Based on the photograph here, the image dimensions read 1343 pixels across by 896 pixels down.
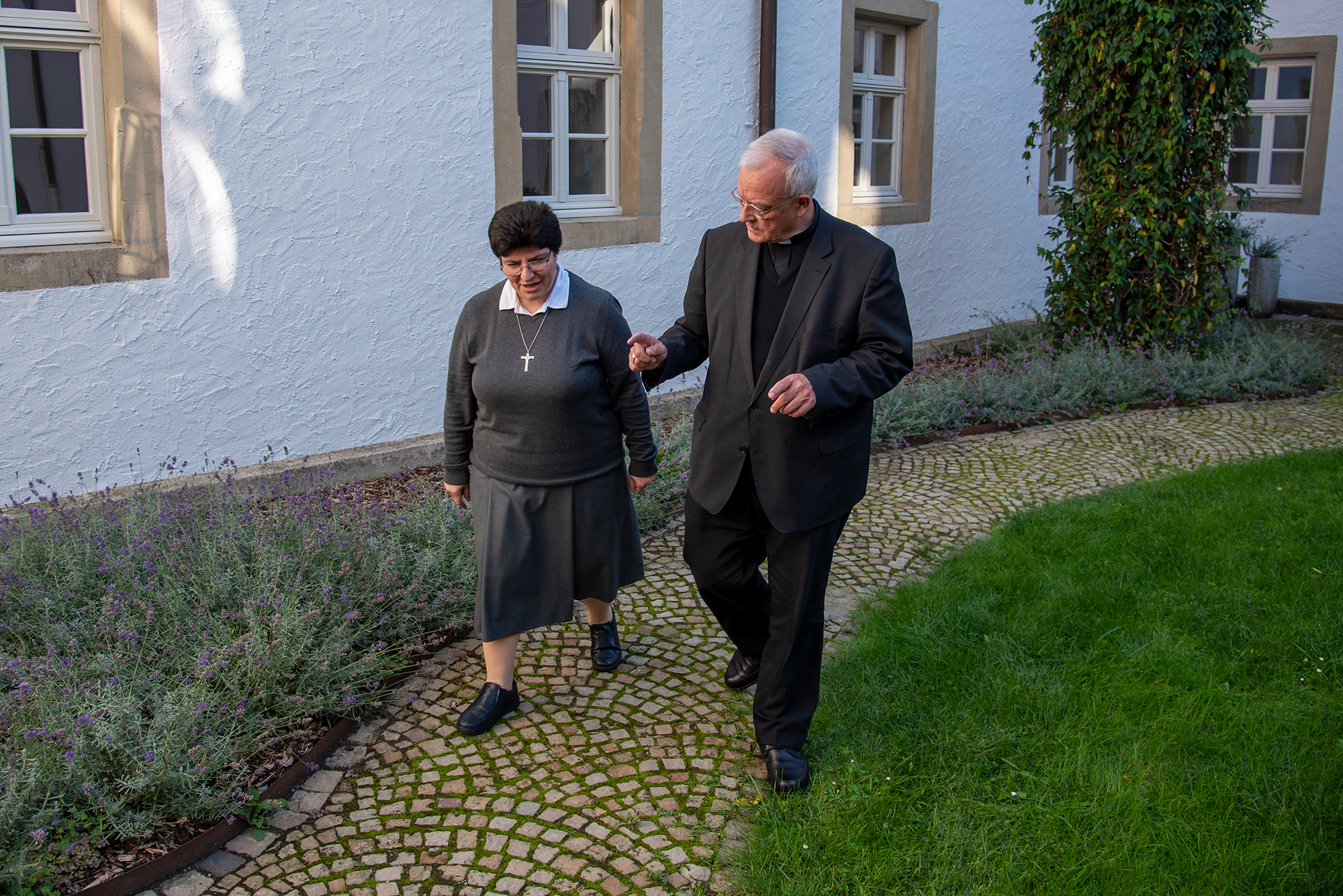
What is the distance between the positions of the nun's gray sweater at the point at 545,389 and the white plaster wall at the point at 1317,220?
1323 cm

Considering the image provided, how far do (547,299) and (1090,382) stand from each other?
6.06 meters

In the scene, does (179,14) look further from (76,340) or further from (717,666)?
(717,666)

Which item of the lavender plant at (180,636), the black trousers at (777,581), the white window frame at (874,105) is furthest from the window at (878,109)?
the black trousers at (777,581)

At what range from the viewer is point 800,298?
316 cm

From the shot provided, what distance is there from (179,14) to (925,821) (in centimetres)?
487

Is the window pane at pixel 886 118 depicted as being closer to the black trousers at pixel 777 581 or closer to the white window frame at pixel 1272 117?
the white window frame at pixel 1272 117

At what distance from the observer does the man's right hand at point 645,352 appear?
10.4 feet

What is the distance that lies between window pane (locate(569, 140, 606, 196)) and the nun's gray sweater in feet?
13.0

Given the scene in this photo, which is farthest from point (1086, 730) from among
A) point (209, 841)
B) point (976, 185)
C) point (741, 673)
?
point (976, 185)

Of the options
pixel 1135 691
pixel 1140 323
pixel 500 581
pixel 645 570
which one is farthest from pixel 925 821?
pixel 1140 323

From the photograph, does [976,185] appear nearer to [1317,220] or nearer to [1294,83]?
[1317,220]

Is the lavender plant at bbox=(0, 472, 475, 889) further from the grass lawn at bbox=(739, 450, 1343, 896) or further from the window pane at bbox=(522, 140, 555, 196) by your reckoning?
the window pane at bbox=(522, 140, 555, 196)

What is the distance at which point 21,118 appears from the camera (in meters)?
5.19

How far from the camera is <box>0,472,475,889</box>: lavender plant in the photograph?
3.07 metres
